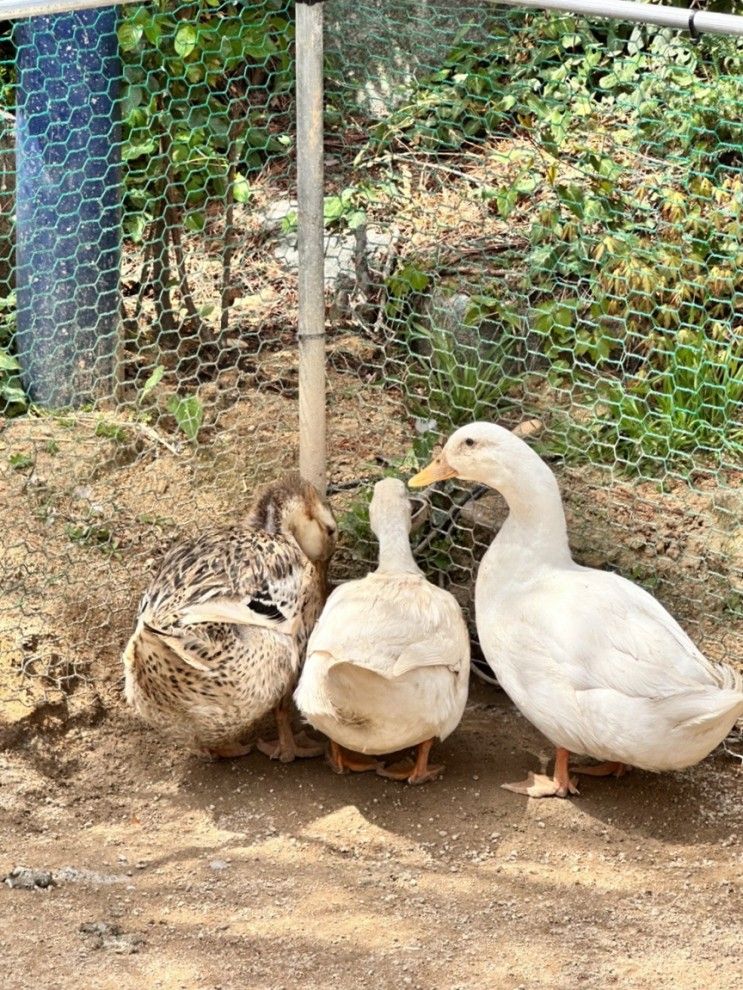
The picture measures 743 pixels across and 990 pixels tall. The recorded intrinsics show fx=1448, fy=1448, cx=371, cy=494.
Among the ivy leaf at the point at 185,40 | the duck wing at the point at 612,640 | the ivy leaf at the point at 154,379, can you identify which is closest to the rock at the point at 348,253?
the ivy leaf at the point at 154,379

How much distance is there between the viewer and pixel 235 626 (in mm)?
4531

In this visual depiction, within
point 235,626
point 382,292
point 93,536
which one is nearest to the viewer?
point 235,626

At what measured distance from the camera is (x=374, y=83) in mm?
5555

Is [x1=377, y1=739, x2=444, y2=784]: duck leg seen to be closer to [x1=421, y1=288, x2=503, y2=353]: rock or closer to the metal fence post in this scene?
the metal fence post

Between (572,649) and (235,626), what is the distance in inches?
41.2

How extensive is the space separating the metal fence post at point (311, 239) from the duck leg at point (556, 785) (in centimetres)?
134

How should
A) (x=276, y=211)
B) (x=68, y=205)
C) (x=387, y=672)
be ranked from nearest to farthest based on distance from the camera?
(x=387, y=672) < (x=68, y=205) < (x=276, y=211)

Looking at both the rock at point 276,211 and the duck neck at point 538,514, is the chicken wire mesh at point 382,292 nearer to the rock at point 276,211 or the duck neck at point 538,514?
the rock at point 276,211

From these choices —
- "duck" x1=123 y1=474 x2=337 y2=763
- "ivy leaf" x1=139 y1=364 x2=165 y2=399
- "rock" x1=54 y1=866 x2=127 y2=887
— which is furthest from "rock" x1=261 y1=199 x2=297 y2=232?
"rock" x1=54 y1=866 x2=127 y2=887

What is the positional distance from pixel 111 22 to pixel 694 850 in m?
3.65

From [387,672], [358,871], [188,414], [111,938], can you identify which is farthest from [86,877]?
[188,414]

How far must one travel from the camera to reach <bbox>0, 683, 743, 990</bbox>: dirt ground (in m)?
3.82

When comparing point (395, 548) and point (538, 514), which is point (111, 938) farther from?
point (538, 514)

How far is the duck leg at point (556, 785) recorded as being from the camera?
15.1 feet
